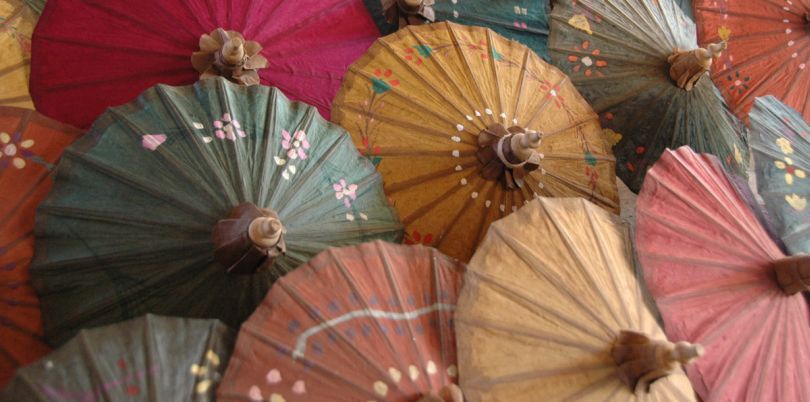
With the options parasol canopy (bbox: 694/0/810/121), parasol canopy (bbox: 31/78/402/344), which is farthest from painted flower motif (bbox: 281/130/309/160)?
parasol canopy (bbox: 694/0/810/121)

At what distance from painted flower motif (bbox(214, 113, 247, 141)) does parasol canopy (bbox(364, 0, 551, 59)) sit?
814 millimetres

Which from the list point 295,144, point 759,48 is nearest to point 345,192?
point 295,144

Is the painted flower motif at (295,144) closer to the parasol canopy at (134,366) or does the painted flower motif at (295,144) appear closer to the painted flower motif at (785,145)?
the parasol canopy at (134,366)

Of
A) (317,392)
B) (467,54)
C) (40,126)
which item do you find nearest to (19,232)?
(40,126)

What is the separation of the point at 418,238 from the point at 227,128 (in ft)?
2.10

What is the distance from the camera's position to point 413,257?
5.34ft

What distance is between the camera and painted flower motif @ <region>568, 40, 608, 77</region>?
240cm

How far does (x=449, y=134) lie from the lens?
1.92 m

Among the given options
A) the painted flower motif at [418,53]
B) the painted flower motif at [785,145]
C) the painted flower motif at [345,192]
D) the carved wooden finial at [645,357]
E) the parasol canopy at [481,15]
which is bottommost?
the carved wooden finial at [645,357]

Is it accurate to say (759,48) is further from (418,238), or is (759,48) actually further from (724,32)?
(418,238)

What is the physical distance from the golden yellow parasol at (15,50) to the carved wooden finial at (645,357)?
1701 mm

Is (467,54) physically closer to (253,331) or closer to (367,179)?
(367,179)

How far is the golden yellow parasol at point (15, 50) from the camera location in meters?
1.83

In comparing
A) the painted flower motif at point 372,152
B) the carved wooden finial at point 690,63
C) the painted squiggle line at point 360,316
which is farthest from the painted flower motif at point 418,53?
the carved wooden finial at point 690,63
